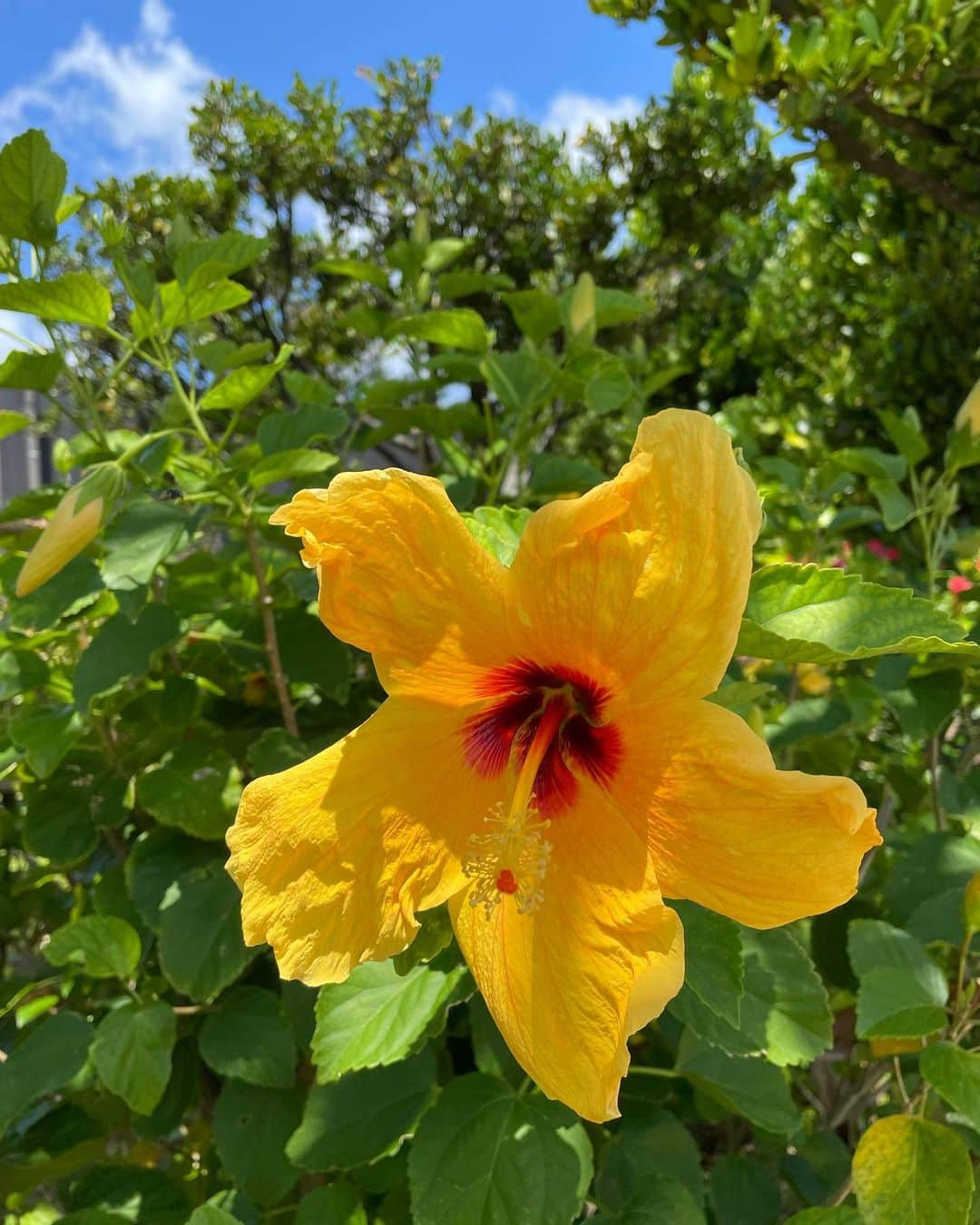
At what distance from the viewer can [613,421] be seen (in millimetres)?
5656

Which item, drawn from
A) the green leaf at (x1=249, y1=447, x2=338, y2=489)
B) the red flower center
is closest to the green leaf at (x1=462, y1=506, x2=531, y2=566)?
the red flower center

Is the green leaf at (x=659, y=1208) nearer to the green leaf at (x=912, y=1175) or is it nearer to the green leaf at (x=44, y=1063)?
the green leaf at (x=912, y=1175)

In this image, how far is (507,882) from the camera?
2.50 ft

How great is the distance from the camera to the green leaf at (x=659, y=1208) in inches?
40.0

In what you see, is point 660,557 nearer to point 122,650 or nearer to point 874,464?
point 122,650

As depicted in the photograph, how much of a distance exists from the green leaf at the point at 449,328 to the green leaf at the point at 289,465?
0.37 metres

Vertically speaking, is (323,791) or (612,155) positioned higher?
(612,155)

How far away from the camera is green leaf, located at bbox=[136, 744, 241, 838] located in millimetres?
1214

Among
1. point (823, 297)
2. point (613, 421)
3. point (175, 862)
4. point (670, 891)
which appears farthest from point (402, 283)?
point (613, 421)

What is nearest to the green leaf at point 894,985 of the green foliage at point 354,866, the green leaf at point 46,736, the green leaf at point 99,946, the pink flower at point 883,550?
the green foliage at point 354,866

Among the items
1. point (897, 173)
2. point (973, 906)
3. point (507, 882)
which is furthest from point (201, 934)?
point (897, 173)

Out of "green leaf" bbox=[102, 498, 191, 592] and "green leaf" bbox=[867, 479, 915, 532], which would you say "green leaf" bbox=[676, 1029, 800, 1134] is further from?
"green leaf" bbox=[102, 498, 191, 592]

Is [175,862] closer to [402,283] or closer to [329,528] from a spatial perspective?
[329,528]

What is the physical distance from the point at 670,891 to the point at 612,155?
20.6 feet
